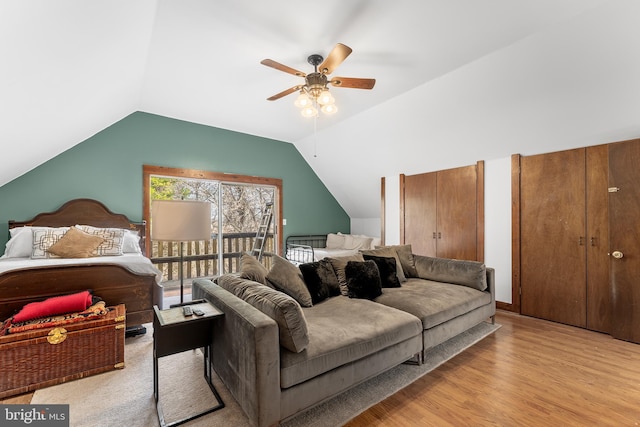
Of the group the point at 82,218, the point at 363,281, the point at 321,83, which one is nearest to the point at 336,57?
the point at 321,83

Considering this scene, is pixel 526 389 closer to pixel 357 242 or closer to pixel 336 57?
pixel 336 57

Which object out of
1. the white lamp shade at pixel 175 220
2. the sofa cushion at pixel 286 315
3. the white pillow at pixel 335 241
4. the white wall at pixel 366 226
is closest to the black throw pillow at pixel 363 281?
the sofa cushion at pixel 286 315

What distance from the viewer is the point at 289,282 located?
2.43 m

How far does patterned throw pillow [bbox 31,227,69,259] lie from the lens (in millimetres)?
3113

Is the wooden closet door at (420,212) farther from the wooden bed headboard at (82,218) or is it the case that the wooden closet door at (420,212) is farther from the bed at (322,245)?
the wooden bed headboard at (82,218)

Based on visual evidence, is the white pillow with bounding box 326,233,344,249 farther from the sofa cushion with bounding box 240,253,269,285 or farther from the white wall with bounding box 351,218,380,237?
the sofa cushion with bounding box 240,253,269,285

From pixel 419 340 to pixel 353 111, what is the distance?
3300 millimetres

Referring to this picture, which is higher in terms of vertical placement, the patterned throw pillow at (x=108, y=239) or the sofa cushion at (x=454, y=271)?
the patterned throw pillow at (x=108, y=239)

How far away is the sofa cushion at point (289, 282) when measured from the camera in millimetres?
2412

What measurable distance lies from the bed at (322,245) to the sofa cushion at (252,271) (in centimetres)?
282

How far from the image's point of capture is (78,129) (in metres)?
3.30

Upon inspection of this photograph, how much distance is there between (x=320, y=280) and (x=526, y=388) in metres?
1.72

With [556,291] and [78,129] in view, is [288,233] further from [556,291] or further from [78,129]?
[556,291]

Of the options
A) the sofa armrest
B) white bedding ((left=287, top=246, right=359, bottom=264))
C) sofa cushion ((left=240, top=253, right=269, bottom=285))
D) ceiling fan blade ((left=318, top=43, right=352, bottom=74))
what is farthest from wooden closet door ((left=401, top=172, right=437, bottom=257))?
the sofa armrest
